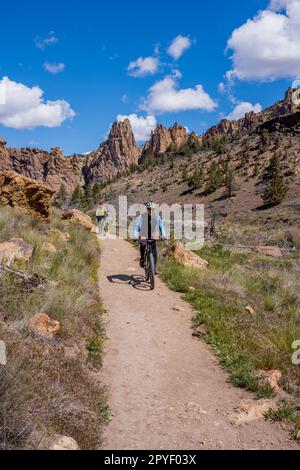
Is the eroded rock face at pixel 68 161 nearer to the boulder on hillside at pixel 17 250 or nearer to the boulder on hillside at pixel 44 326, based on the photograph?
the boulder on hillside at pixel 17 250

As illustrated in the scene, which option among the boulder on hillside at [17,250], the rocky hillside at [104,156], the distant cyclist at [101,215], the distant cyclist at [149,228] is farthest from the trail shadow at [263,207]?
the rocky hillside at [104,156]

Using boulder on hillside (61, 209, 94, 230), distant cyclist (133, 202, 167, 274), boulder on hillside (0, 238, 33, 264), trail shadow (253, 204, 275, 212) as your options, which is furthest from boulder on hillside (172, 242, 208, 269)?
trail shadow (253, 204, 275, 212)

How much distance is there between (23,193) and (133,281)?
709 cm

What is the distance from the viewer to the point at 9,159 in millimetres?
175125

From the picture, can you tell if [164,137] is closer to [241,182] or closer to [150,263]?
[241,182]

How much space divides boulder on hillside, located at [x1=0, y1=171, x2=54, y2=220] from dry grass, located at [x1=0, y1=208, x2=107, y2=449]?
304 inches

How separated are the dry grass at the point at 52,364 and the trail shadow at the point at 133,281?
6.73 feet

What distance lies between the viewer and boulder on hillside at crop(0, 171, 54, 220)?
16016 millimetres

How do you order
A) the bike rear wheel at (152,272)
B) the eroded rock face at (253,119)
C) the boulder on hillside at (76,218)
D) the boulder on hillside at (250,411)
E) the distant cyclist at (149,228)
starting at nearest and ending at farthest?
1. the boulder on hillside at (250,411)
2. the bike rear wheel at (152,272)
3. the distant cyclist at (149,228)
4. the boulder on hillside at (76,218)
5. the eroded rock face at (253,119)

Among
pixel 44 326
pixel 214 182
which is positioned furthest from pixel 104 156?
pixel 44 326

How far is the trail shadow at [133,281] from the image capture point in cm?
1077

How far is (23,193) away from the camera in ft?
53.1

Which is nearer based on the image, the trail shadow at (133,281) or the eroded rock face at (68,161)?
the trail shadow at (133,281)

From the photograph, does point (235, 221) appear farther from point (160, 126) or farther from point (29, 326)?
point (160, 126)
